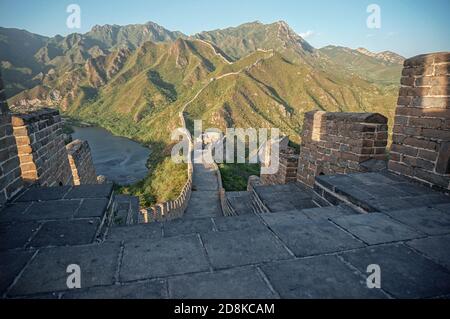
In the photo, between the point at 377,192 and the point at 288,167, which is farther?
the point at 288,167

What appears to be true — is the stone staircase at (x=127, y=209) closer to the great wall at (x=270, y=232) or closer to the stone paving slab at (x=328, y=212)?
the great wall at (x=270, y=232)

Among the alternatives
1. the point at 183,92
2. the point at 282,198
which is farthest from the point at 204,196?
the point at 183,92

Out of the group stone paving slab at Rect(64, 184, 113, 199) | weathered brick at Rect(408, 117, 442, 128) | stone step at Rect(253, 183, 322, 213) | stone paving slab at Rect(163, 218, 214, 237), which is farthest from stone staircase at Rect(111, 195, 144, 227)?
weathered brick at Rect(408, 117, 442, 128)

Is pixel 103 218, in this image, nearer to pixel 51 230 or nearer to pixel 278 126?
pixel 51 230

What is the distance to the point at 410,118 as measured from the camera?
11.1 feet

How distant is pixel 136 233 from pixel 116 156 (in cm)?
4268

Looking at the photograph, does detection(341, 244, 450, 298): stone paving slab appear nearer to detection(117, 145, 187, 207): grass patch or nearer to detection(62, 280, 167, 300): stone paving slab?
detection(62, 280, 167, 300): stone paving slab

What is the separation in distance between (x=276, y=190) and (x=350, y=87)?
6757cm

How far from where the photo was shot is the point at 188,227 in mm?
2283

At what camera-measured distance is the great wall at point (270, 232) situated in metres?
1.49

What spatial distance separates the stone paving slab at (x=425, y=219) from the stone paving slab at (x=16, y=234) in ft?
9.72

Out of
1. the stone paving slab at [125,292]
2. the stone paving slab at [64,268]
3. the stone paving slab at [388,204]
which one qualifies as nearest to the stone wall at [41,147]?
the stone paving slab at [64,268]

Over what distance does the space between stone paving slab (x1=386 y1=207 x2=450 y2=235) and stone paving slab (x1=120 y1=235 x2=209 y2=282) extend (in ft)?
5.74

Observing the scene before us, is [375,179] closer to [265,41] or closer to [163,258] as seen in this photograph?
[163,258]
